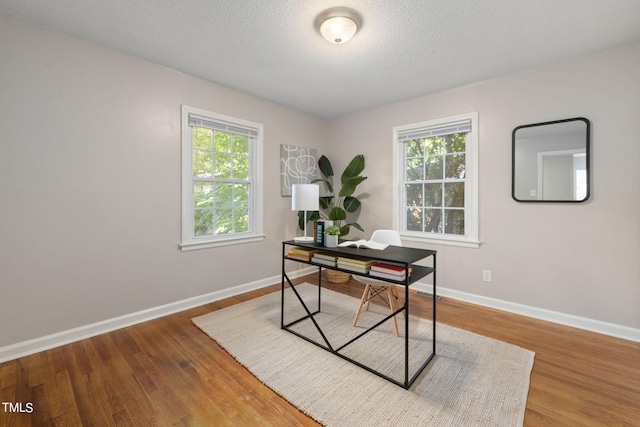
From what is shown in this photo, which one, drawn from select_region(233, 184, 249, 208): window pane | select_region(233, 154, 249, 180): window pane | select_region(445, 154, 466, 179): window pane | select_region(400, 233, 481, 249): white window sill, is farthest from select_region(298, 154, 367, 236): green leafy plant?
select_region(445, 154, 466, 179): window pane

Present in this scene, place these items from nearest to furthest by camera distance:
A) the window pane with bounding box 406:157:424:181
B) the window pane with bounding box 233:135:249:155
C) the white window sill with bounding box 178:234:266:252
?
the white window sill with bounding box 178:234:266:252
the window pane with bounding box 233:135:249:155
the window pane with bounding box 406:157:424:181

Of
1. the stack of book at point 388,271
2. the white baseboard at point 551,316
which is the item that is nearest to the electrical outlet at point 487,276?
the white baseboard at point 551,316

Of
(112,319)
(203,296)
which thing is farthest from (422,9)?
(112,319)

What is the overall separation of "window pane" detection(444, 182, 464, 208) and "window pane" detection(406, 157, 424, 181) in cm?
37

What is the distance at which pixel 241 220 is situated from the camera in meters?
3.56

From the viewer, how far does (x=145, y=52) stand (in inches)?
97.3

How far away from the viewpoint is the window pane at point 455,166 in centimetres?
330

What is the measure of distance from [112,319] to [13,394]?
32.8 inches

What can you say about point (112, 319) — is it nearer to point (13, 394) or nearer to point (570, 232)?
point (13, 394)

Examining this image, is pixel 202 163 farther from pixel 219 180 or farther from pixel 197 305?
pixel 197 305

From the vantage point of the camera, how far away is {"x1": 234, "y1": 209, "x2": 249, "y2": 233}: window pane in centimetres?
350

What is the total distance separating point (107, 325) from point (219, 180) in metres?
1.77

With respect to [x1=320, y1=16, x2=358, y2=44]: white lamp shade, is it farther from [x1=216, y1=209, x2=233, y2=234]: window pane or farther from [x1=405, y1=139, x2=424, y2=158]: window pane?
[x1=216, y1=209, x2=233, y2=234]: window pane

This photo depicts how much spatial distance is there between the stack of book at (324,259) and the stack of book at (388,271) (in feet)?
1.08
